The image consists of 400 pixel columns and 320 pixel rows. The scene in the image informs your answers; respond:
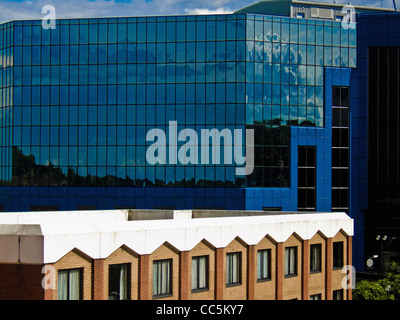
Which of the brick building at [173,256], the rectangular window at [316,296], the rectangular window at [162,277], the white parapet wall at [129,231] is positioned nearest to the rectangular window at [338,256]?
the brick building at [173,256]

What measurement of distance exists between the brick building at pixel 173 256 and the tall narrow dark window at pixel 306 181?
30.8 metres

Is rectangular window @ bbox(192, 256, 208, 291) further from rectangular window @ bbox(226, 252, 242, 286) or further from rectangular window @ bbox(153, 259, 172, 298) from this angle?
rectangular window @ bbox(153, 259, 172, 298)

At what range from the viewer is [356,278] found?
71688 millimetres

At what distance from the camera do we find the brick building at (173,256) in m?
25.1

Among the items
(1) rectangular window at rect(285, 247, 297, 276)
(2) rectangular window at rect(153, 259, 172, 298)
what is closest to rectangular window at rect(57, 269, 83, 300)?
(2) rectangular window at rect(153, 259, 172, 298)

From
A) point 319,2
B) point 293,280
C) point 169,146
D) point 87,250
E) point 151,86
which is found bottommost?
point 293,280

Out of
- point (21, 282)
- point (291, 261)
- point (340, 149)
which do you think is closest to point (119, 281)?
point (21, 282)

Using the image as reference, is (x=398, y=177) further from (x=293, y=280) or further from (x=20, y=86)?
(x=20, y=86)

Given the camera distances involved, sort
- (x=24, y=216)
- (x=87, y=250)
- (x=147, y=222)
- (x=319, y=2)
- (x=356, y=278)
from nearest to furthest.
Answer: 1. (x=87, y=250)
2. (x=147, y=222)
3. (x=24, y=216)
4. (x=356, y=278)
5. (x=319, y=2)

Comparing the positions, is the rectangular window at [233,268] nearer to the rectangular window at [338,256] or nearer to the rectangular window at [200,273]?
the rectangular window at [200,273]

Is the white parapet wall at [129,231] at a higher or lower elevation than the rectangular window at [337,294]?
higher

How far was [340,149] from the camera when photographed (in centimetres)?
7544

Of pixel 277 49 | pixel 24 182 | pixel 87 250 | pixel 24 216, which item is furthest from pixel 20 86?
pixel 87 250
